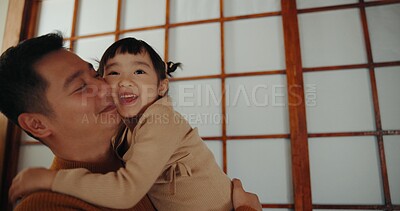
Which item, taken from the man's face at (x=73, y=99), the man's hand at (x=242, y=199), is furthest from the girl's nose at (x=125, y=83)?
the man's hand at (x=242, y=199)

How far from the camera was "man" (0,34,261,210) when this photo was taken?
755mm

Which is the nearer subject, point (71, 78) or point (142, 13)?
point (71, 78)

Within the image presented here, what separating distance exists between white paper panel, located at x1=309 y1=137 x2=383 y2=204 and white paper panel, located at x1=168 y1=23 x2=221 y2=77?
865 millimetres

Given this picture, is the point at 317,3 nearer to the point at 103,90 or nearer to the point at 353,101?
the point at 353,101

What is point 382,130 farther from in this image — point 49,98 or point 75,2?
point 75,2

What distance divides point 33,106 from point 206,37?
1.54 metres

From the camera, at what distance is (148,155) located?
0.76 meters

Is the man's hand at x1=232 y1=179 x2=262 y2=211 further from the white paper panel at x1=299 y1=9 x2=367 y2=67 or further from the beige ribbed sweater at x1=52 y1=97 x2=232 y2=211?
the white paper panel at x1=299 y1=9 x2=367 y2=67

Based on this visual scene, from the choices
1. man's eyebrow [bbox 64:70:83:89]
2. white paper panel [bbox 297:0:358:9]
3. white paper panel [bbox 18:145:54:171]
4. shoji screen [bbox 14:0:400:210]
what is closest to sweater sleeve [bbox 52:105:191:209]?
man's eyebrow [bbox 64:70:83:89]

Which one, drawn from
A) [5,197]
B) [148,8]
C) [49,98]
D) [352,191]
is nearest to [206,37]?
[148,8]

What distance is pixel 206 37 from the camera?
2.16 m

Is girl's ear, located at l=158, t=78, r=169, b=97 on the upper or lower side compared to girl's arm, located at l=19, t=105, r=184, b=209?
upper

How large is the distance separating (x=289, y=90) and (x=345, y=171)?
23.3 inches

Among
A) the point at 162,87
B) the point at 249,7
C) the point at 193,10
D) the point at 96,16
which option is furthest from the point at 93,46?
the point at 162,87
